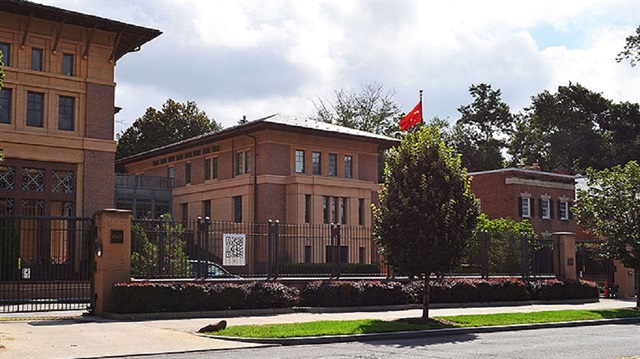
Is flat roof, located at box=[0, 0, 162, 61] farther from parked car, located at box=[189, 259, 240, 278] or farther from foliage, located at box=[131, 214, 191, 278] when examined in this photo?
parked car, located at box=[189, 259, 240, 278]

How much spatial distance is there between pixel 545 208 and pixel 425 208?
36.6 meters

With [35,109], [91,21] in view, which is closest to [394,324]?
[35,109]

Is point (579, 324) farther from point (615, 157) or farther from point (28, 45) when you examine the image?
point (615, 157)

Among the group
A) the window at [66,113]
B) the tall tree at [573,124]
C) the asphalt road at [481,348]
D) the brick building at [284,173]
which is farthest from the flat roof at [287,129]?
the tall tree at [573,124]

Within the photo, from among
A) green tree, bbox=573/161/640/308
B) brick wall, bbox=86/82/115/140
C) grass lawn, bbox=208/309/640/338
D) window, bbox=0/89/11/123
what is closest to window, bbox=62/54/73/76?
brick wall, bbox=86/82/115/140

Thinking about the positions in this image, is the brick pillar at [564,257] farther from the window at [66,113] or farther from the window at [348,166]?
the window at [66,113]

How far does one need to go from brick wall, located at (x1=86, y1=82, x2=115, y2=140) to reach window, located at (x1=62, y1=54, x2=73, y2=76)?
100cm

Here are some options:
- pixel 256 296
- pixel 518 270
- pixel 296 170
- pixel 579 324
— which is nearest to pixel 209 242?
pixel 256 296

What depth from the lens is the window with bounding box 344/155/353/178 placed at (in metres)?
48.3

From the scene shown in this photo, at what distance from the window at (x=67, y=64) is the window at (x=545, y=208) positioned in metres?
33.1

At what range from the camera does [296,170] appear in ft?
152

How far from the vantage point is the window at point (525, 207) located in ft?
174

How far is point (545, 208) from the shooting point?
54750 mm

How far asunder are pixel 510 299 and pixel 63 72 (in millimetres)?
21834
